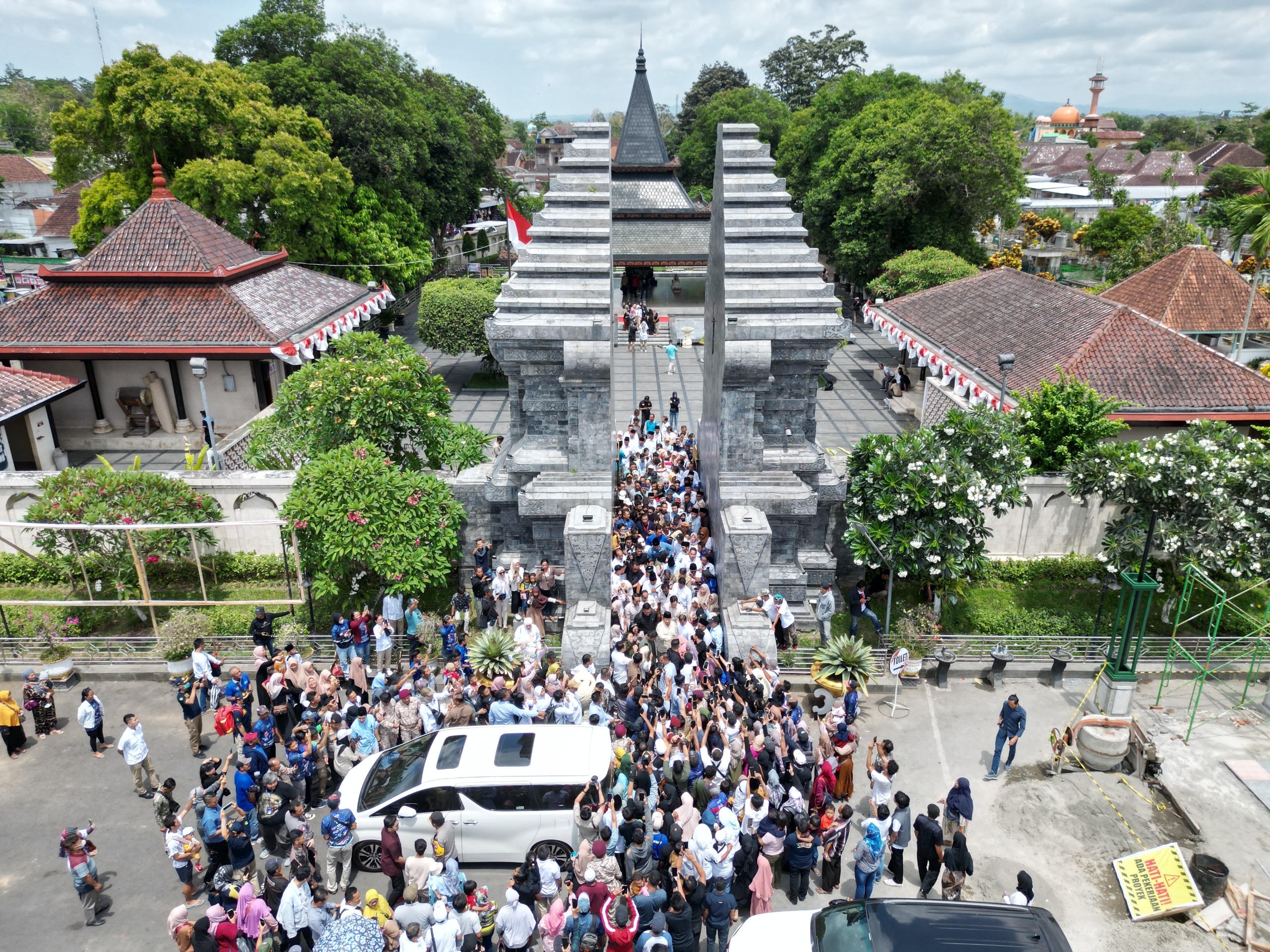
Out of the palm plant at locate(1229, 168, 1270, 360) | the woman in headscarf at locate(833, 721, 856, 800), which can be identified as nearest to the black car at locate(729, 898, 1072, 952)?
the woman in headscarf at locate(833, 721, 856, 800)

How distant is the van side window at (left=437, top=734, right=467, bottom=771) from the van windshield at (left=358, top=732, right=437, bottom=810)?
22 centimetres

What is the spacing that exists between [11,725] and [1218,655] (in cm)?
2185

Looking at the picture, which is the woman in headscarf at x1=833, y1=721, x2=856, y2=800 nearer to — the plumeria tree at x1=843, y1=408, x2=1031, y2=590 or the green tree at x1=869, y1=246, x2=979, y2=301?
the plumeria tree at x1=843, y1=408, x2=1031, y2=590

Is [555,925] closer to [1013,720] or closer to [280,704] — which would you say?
[280,704]

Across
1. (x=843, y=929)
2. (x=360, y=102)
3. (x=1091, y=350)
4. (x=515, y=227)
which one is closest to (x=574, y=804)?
(x=843, y=929)

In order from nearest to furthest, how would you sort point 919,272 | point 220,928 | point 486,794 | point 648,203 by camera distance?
point 220,928, point 486,794, point 919,272, point 648,203

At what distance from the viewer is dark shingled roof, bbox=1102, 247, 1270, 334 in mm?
32812

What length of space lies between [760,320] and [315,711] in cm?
1100

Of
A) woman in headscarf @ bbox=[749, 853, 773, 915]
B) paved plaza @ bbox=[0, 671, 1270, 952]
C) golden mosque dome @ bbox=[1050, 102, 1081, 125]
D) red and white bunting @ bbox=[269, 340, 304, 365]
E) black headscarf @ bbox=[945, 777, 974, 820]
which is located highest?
golden mosque dome @ bbox=[1050, 102, 1081, 125]

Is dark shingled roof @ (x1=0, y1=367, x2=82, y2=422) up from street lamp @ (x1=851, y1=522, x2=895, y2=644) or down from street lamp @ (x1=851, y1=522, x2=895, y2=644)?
up

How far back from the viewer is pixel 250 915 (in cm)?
952

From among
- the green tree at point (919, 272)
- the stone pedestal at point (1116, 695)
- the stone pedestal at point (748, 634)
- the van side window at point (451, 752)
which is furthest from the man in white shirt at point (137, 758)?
the green tree at point (919, 272)

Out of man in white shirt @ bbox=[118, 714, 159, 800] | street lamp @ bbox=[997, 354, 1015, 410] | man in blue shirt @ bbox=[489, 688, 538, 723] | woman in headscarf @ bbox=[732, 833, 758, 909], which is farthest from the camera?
street lamp @ bbox=[997, 354, 1015, 410]

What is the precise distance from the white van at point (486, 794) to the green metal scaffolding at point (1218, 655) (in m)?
10.3
